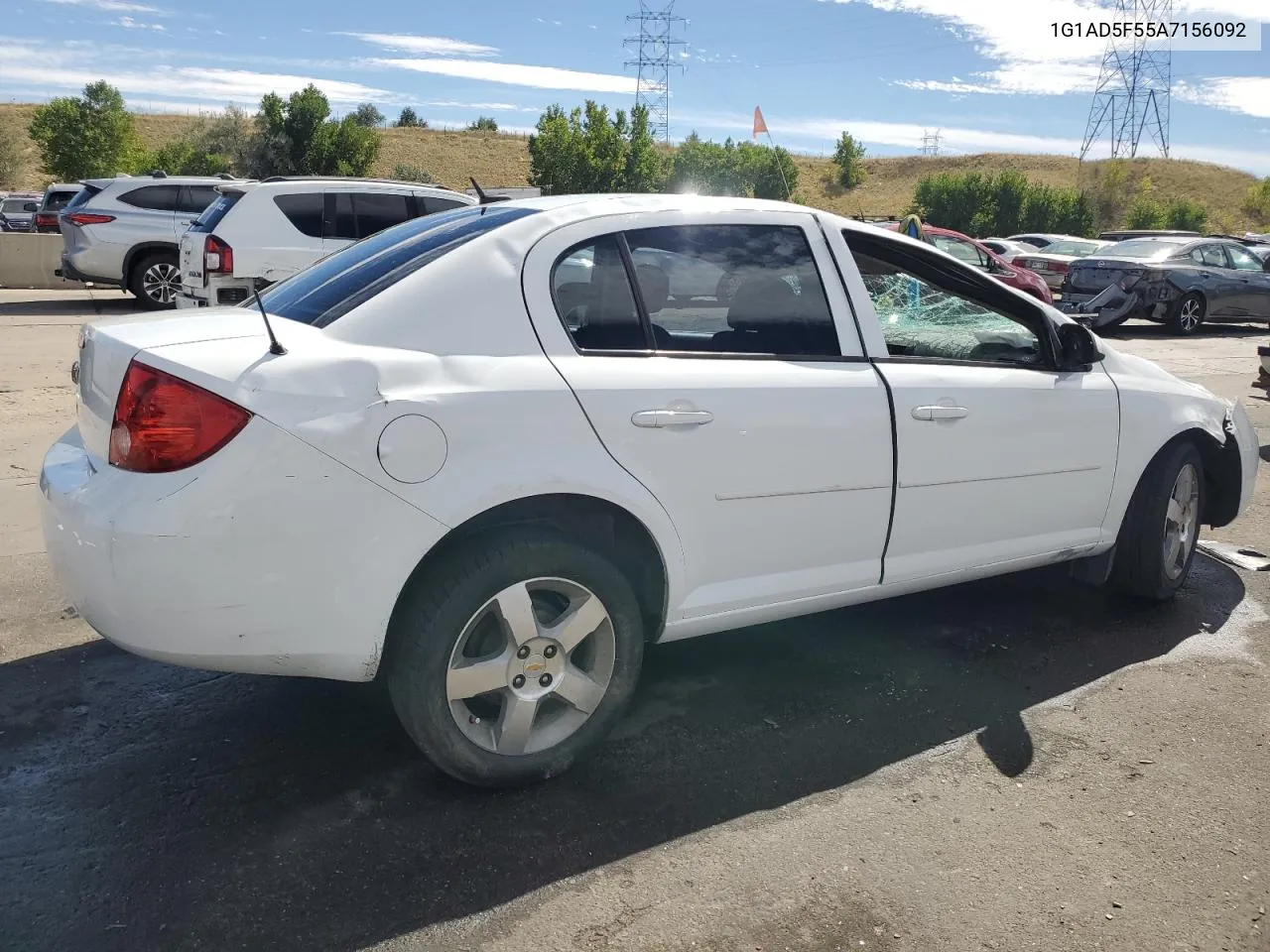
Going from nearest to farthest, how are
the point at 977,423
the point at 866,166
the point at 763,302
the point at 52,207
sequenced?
1. the point at 763,302
2. the point at 977,423
3. the point at 52,207
4. the point at 866,166

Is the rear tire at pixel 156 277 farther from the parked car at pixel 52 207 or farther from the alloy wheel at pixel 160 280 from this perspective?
the parked car at pixel 52 207

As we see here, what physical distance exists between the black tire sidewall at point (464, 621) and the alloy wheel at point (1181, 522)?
281 cm

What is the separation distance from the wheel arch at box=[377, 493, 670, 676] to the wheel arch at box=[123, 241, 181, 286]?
13.7m

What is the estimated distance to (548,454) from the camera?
3.00m

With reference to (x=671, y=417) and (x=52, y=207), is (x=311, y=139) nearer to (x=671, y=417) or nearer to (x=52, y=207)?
(x=52, y=207)

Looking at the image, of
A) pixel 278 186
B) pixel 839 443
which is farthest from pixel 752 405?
pixel 278 186

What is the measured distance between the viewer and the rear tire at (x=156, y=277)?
15.2 metres

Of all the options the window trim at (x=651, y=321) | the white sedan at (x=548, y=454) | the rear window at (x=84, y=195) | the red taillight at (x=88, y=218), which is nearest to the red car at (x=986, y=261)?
the red taillight at (x=88, y=218)

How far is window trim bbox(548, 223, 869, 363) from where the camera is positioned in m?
3.21

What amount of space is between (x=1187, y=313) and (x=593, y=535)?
1823 centimetres

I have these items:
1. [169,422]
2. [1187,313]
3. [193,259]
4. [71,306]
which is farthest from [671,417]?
[1187,313]

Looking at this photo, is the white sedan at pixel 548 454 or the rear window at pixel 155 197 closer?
the white sedan at pixel 548 454

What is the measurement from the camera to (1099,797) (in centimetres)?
325

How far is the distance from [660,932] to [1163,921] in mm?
1230
